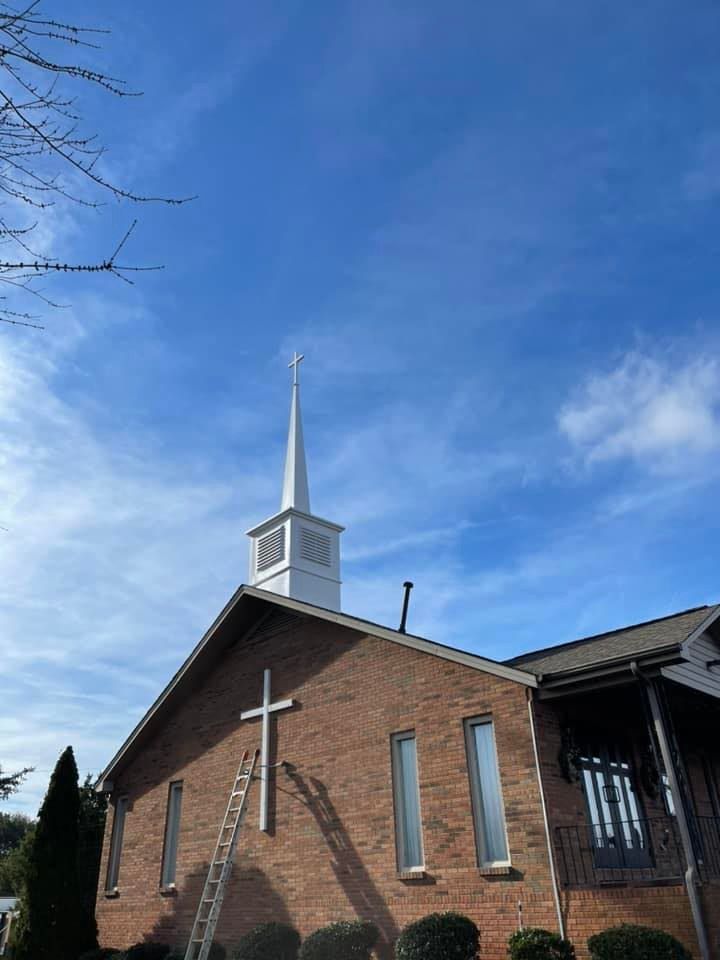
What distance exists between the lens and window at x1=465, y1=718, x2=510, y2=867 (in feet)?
39.7

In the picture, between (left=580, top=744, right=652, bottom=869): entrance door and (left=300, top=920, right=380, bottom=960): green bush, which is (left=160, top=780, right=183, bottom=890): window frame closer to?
(left=300, top=920, right=380, bottom=960): green bush

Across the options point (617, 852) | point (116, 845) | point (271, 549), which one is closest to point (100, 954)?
point (116, 845)

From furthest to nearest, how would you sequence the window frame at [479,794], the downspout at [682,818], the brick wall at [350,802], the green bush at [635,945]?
the window frame at [479,794], the brick wall at [350,802], the downspout at [682,818], the green bush at [635,945]

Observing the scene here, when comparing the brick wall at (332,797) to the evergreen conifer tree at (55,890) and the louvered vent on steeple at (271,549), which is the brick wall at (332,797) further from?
the louvered vent on steeple at (271,549)

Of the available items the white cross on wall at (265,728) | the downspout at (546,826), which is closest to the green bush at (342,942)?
the white cross on wall at (265,728)

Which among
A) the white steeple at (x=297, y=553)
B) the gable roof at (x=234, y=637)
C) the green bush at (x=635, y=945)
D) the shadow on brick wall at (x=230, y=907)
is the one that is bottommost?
the green bush at (x=635, y=945)

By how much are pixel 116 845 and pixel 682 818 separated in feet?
46.9

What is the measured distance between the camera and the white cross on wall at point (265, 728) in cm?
1584

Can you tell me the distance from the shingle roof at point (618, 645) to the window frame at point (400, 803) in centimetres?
236

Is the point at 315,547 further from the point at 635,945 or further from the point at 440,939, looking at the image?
the point at 635,945

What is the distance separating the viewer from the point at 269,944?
13.9 m

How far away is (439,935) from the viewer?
11.3 metres

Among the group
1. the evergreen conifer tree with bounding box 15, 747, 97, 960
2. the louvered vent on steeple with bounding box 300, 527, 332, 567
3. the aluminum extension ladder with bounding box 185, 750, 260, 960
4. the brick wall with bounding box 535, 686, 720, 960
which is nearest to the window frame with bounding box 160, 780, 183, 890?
the aluminum extension ladder with bounding box 185, 750, 260, 960

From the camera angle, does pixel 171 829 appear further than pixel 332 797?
Yes
